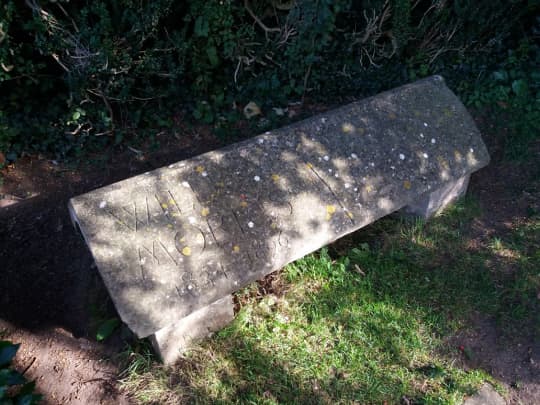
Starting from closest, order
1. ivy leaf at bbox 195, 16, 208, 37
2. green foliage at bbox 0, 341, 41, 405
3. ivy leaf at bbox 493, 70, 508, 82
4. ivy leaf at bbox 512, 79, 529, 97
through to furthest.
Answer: green foliage at bbox 0, 341, 41, 405, ivy leaf at bbox 195, 16, 208, 37, ivy leaf at bbox 512, 79, 529, 97, ivy leaf at bbox 493, 70, 508, 82

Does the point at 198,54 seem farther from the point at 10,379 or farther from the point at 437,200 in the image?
the point at 10,379

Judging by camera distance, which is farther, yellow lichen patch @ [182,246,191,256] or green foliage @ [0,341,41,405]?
yellow lichen patch @ [182,246,191,256]

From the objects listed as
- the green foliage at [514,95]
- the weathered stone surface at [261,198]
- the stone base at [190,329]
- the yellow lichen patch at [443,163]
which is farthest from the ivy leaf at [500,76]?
the stone base at [190,329]

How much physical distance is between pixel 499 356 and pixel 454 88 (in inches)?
118

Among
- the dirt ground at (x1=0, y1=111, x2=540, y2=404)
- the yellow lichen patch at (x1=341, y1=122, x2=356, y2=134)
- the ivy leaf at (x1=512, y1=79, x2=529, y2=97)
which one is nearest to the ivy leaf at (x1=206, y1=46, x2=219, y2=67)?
the dirt ground at (x1=0, y1=111, x2=540, y2=404)

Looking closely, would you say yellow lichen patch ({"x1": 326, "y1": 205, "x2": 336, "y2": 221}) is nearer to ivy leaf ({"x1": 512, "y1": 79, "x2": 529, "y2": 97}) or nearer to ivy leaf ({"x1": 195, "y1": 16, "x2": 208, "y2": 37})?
ivy leaf ({"x1": 195, "y1": 16, "x2": 208, "y2": 37})

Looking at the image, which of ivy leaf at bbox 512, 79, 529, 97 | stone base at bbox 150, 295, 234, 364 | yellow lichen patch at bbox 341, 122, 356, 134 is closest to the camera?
stone base at bbox 150, 295, 234, 364

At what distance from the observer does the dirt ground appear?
2822 mm

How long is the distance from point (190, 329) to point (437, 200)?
2.13m

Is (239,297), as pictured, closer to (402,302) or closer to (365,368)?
(365,368)

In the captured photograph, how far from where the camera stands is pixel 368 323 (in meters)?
3.03

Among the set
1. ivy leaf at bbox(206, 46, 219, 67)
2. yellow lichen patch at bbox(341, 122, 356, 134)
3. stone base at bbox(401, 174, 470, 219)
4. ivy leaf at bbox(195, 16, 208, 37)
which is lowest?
stone base at bbox(401, 174, 470, 219)

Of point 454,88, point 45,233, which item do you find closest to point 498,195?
point 454,88

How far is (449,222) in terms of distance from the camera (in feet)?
12.1
